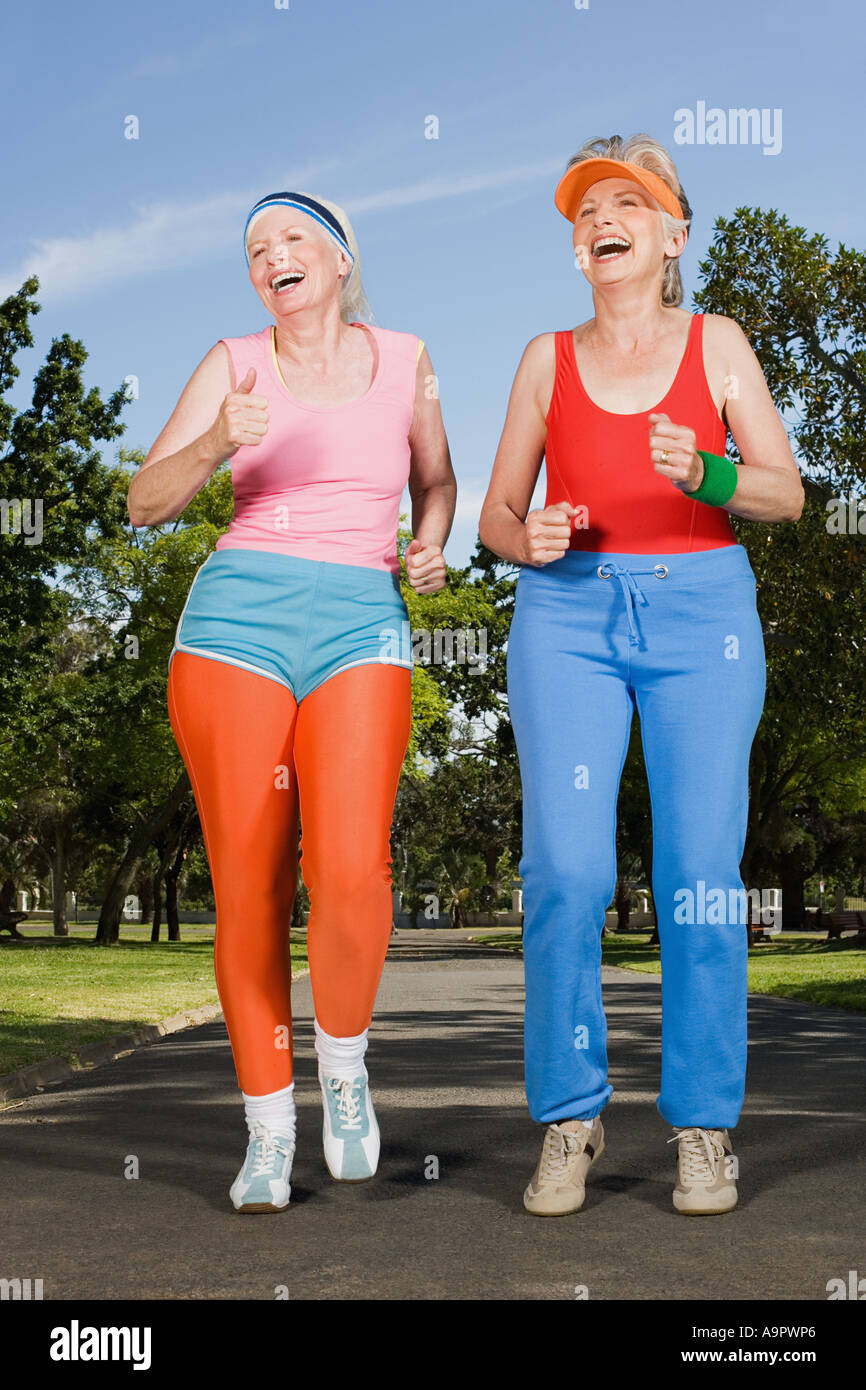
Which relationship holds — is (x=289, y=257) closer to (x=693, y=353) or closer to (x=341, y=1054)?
(x=693, y=353)

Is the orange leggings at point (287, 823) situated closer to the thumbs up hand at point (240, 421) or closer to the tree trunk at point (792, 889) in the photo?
the thumbs up hand at point (240, 421)

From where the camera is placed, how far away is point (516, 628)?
13.7 ft

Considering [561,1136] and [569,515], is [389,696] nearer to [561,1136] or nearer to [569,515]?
[569,515]

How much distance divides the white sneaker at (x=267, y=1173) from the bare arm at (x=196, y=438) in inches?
65.6

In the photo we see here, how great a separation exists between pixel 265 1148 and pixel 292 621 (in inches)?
54.9

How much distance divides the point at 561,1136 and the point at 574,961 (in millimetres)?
465

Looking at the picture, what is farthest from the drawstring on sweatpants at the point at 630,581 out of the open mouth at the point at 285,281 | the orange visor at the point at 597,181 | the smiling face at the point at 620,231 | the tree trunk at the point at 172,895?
the tree trunk at the point at 172,895

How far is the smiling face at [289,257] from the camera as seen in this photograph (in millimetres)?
4082

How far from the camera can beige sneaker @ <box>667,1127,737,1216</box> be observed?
3928 millimetres

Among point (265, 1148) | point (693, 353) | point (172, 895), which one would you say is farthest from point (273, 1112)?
point (172, 895)

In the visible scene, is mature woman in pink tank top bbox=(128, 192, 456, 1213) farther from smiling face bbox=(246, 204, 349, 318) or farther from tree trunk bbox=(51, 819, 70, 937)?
tree trunk bbox=(51, 819, 70, 937)

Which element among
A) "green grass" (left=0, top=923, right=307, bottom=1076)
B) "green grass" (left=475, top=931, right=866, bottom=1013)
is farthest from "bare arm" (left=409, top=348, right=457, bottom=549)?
"green grass" (left=475, top=931, right=866, bottom=1013)

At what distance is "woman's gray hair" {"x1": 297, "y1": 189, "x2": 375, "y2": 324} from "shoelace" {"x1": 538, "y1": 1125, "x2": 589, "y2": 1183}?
2.32 metres
